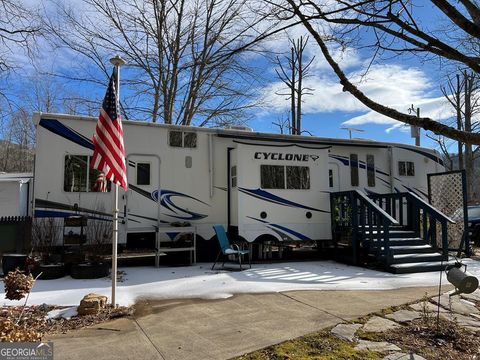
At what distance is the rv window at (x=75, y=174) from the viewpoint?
9.04 metres

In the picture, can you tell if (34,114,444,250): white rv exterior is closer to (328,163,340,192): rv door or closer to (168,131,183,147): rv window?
(168,131,183,147): rv window

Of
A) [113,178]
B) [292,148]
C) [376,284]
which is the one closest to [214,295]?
[113,178]

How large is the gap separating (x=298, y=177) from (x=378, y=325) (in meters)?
5.92

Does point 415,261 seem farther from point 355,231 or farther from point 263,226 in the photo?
point 263,226

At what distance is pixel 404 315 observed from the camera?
5.38m

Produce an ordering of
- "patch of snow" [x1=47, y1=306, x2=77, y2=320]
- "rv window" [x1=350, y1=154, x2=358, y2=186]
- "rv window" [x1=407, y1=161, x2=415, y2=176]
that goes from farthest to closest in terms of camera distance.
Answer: "rv window" [x1=407, y1=161, x2=415, y2=176]
"rv window" [x1=350, y1=154, x2=358, y2=186]
"patch of snow" [x1=47, y1=306, x2=77, y2=320]

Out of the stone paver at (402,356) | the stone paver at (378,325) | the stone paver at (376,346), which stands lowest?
the stone paver at (402,356)

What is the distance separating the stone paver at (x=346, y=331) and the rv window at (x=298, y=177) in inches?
228

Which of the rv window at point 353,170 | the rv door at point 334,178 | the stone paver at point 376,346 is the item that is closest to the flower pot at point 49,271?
the stone paver at point 376,346

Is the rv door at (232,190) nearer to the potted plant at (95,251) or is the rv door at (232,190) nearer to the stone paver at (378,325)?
the potted plant at (95,251)

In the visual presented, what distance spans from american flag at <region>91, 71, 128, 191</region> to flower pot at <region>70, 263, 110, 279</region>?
282 cm

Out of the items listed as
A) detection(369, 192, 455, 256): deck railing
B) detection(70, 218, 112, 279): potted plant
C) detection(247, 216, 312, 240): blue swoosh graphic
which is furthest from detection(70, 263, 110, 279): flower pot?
detection(369, 192, 455, 256): deck railing

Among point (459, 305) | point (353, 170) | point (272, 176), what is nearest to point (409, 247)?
point (353, 170)

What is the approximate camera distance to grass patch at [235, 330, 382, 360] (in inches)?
155
